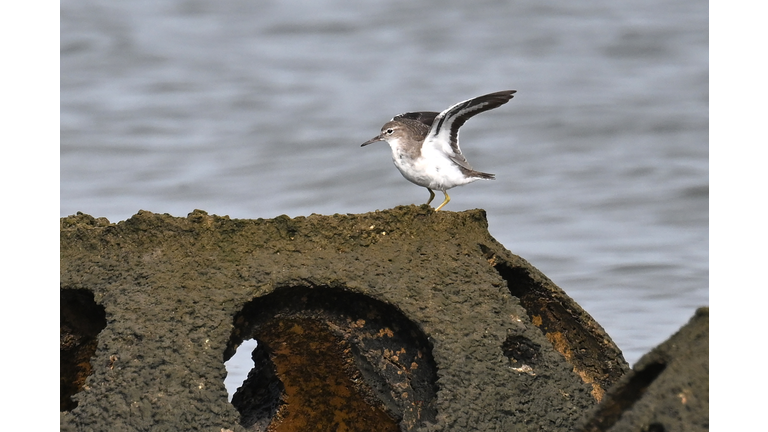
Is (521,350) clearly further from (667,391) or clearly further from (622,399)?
(667,391)

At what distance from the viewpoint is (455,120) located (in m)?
7.88

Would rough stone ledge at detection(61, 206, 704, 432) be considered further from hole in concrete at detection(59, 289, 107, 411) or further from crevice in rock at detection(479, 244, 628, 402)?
crevice in rock at detection(479, 244, 628, 402)

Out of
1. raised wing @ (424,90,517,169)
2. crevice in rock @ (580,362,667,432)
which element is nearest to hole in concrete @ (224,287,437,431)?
crevice in rock @ (580,362,667,432)

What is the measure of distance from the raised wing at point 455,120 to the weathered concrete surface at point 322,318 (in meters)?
0.93

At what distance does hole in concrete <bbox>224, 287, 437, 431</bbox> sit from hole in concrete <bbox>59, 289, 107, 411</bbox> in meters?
0.97

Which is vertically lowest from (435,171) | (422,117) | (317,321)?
(317,321)

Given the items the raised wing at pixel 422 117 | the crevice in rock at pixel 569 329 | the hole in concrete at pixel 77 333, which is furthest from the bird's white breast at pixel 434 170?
the hole in concrete at pixel 77 333

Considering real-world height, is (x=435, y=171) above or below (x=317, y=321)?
above

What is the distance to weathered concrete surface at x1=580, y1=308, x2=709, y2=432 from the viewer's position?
4.30 meters

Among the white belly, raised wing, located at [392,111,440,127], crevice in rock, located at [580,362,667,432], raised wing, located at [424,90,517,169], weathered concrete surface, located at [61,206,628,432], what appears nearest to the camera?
crevice in rock, located at [580,362,667,432]

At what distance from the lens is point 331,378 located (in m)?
6.74

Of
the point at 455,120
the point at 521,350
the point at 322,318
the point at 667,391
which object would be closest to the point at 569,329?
the point at 521,350

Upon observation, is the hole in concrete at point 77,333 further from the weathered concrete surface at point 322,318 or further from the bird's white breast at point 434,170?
the bird's white breast at point 434,170

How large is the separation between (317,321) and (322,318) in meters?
0.04
